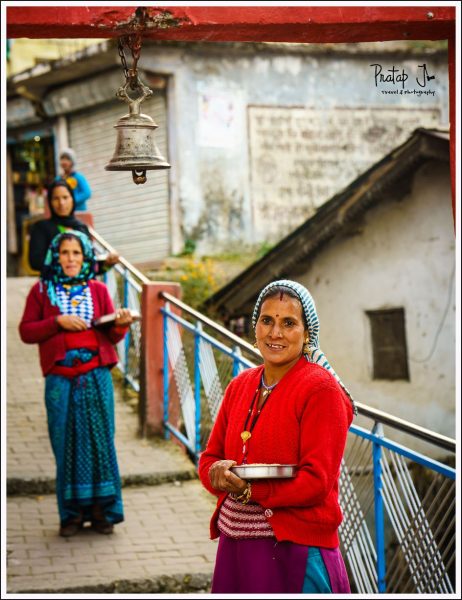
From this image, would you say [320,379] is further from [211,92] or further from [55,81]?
[55,81]

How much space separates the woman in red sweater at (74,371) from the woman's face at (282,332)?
111 inches

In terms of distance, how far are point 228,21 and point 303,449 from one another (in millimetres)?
1501

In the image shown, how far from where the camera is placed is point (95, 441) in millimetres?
6387

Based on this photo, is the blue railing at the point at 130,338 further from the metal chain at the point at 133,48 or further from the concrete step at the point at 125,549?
the metal chain at the point at 133,48

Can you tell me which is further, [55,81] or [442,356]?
[55,81]

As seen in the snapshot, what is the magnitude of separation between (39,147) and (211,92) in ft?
17.1

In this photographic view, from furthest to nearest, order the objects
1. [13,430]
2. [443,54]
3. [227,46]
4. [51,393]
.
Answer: [443,54] < [227,46] < [13,430] < [51,393]

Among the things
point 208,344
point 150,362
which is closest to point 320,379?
point 208,344

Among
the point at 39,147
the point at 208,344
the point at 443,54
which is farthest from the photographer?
the point at 39,147

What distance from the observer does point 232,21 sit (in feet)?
11.1

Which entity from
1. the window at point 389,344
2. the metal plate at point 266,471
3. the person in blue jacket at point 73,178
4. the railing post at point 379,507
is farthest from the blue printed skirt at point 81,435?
the person in blue jacket at point 73,178

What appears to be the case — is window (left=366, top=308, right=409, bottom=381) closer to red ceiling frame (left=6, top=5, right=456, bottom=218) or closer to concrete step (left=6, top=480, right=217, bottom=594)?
concrete step (left=6, top=480, right=217, bottom=594)

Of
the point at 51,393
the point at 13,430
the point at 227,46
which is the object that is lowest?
the point at 13,430

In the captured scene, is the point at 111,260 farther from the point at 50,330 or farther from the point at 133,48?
the point at 133,48
